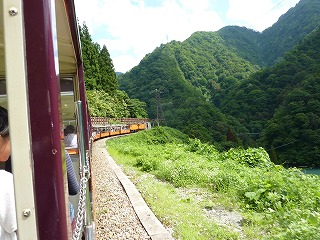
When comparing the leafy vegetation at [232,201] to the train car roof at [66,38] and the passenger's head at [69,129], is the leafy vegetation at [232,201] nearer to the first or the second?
the passenger's head at [69,129]

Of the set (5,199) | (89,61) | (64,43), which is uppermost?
(89,61)

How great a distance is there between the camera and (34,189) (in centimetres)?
85

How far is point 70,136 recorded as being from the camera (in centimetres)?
430

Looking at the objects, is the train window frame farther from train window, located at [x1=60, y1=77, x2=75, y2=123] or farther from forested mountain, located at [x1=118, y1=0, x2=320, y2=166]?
forested mountain, located at [x1=118, y1=0, x2=320, y2=166]

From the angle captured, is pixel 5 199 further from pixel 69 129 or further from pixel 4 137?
pixel 69 129

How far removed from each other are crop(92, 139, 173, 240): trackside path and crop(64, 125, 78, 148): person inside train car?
1.13 metres

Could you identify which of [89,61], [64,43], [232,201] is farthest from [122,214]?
[89,61]

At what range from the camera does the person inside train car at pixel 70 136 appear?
4.23m

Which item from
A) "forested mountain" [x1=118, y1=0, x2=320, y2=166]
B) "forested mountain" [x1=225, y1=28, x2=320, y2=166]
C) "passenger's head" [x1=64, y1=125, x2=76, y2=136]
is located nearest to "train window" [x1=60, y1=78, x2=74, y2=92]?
"passenger's head" [x1=64, y1=125, x2=76, y2=136]

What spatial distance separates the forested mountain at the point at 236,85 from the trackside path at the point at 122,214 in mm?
35157

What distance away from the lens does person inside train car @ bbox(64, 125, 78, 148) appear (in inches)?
167

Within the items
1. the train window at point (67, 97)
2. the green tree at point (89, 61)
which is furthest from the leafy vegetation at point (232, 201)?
the green tree at point (89, 61)

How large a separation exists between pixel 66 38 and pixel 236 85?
78.9 metres

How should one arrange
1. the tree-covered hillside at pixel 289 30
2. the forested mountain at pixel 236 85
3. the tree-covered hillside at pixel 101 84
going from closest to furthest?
the tree-covered hillside at pixel 101 84 → the forested mountain at pixel 236 85 → the tree-covered hillside at pixel 289 30
